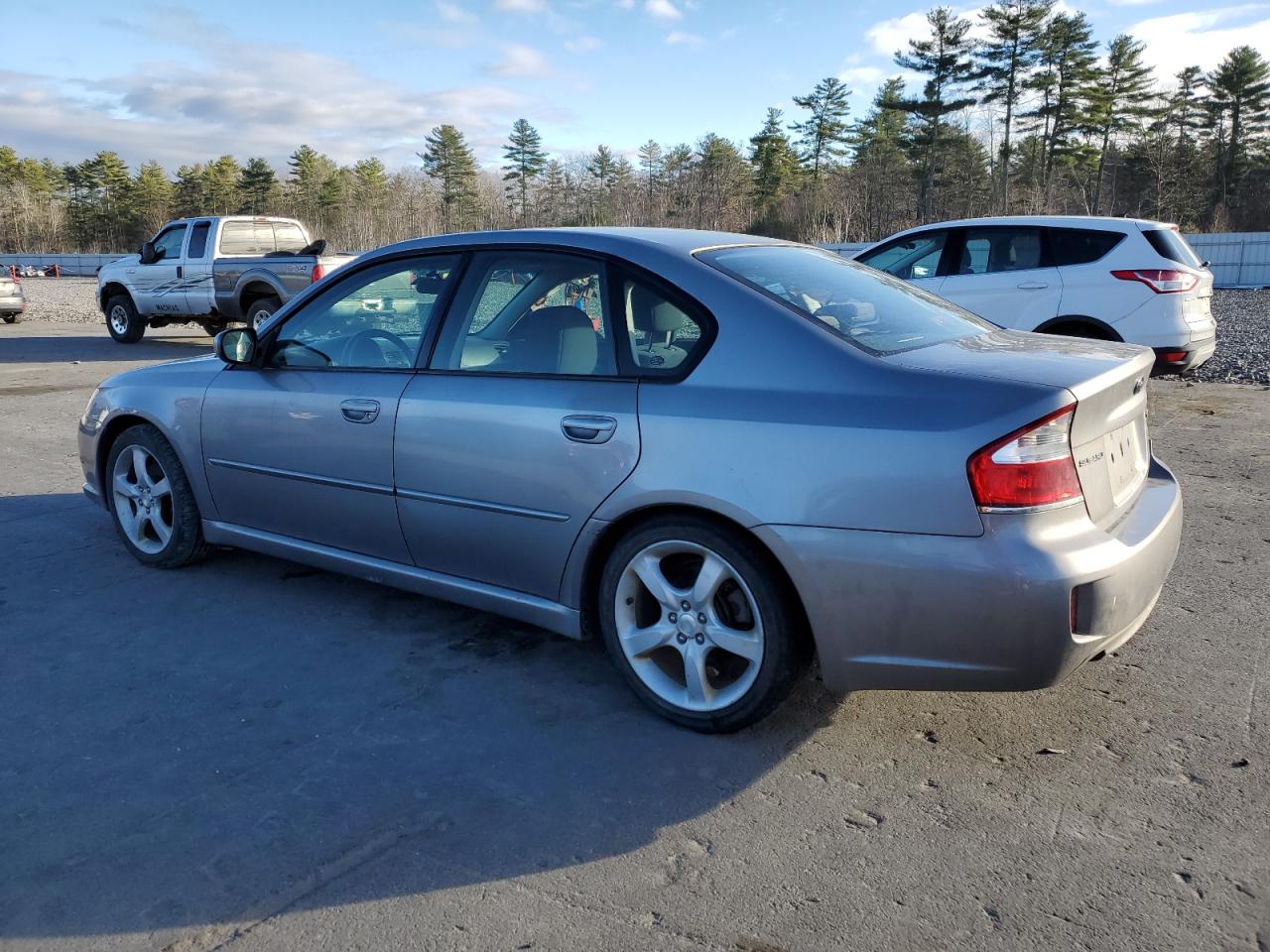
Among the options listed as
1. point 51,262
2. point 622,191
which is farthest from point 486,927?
point 51,262

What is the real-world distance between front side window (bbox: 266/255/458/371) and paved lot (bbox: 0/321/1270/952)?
1.09 meters

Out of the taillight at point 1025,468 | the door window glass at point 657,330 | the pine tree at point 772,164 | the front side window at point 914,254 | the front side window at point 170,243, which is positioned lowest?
the taillight at point 1025,468

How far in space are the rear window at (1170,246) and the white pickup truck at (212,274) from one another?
10341mm

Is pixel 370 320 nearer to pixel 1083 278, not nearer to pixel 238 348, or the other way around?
pixel 238 348

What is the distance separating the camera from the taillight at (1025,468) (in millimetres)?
2598

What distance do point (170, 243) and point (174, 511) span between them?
41.4ft

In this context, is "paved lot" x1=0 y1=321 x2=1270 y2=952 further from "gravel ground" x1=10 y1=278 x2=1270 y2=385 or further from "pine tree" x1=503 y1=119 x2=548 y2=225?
"pine tree" x1=503 y1=119 x2=548 y2=225

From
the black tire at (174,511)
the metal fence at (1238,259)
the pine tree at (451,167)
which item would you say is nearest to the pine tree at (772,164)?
Result: the pine tree at (451,167)

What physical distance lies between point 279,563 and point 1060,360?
368 cm

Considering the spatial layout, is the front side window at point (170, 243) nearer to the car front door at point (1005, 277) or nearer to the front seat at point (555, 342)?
the car front door at point (1005, 277)

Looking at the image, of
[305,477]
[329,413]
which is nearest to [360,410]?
[329,413]

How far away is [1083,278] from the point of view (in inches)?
333

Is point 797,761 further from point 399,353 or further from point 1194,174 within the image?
point 1194,174

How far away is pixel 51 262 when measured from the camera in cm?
5841
